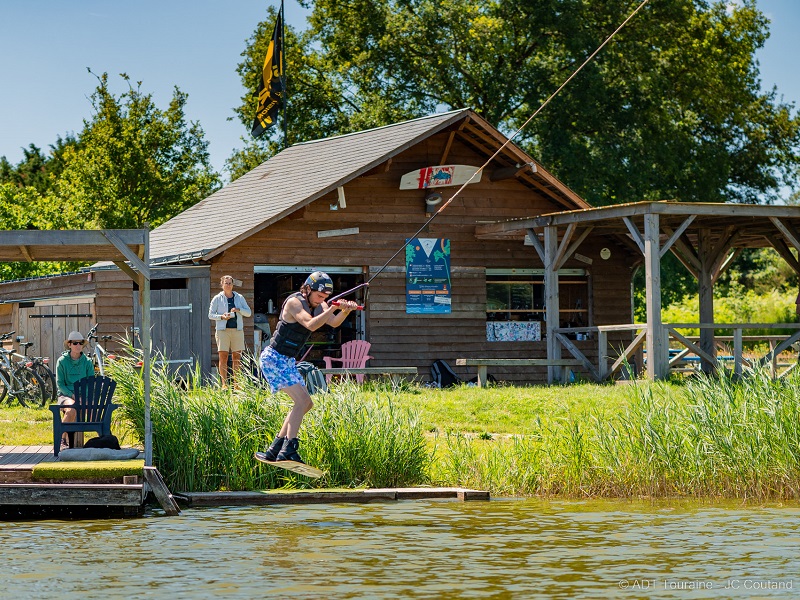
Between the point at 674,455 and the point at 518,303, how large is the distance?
38.7ft

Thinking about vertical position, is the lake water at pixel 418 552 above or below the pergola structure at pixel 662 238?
below

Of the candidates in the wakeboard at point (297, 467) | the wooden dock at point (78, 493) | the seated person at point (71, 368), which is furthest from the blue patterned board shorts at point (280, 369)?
the seated person at point (71, 368)

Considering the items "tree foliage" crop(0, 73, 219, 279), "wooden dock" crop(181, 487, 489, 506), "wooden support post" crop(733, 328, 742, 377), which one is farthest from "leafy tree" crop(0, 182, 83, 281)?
"wooden dock" crop(181, 487, 489, 506)

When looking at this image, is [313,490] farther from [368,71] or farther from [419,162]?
[368,71]

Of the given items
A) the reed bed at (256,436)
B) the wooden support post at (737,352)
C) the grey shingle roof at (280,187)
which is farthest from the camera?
the grey shingle roof at (280,187)

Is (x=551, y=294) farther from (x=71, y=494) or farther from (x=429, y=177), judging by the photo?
(x=71, y=494)

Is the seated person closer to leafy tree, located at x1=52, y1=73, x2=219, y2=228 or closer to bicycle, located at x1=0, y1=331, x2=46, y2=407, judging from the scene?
bicycle, located at x1=0, y1=331, x2=46, y2=407

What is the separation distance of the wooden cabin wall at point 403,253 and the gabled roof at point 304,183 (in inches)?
15.0

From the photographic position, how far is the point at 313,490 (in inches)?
480

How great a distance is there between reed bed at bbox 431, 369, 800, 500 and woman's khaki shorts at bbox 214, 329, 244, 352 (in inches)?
238

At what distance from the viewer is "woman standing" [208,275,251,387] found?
17969mm

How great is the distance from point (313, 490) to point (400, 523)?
1.79 meters

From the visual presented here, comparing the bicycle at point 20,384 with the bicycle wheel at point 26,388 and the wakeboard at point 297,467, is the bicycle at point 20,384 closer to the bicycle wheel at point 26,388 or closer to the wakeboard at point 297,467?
the bicycle wheel at point 26,388

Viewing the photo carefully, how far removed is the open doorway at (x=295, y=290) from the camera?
71.2ft
